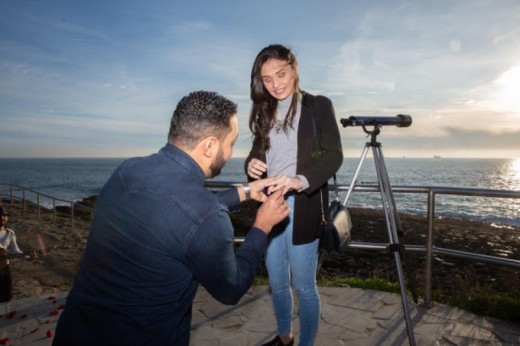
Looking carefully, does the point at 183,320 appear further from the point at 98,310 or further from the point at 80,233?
the point at 80,233

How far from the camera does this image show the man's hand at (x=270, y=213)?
152 cm

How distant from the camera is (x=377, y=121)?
2.71 m

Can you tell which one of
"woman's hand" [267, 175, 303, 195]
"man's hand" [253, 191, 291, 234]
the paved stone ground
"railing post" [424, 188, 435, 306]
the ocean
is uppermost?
"woman's hand" [267, 175, 303, 195]

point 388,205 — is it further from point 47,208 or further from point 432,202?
point 47,208

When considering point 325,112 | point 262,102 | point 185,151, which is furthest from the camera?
point 262,102

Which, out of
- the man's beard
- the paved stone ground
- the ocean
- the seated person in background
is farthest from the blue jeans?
the seated person in background

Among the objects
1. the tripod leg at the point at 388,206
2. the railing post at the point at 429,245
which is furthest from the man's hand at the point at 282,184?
the railing post at the point at 429,245

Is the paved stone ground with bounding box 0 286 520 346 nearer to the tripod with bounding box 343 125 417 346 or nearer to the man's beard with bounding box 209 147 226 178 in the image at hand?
the tripod with bounding box 343 125 417 346


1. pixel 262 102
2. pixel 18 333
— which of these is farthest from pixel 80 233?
pixel 262 102

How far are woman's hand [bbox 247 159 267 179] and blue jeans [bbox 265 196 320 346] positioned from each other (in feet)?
0.90

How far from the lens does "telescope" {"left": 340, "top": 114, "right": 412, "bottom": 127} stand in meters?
2.70

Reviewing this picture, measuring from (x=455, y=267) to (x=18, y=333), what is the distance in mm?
14063

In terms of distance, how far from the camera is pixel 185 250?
1.20m

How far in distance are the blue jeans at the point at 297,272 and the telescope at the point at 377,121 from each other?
0.86 m
